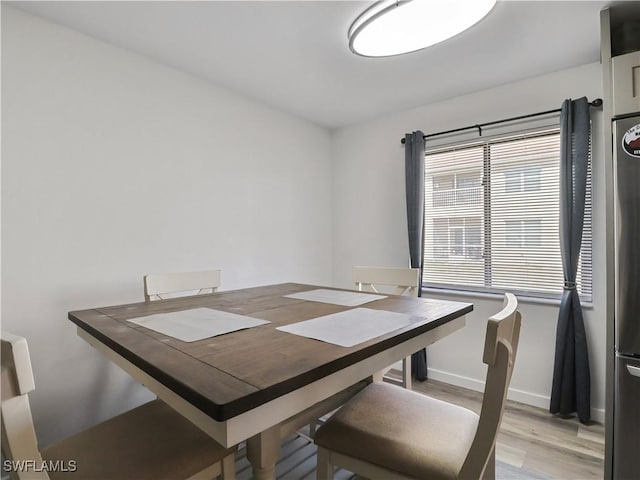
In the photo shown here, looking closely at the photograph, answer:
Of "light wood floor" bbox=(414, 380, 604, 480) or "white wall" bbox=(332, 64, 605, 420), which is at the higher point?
"white wall" bbox=(332, 64, 605, 420)

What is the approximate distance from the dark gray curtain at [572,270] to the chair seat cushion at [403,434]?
140cm

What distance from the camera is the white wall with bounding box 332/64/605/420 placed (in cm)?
212

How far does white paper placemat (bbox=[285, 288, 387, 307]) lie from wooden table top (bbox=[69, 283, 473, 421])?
94 mm

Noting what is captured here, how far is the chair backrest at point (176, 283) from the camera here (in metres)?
1.69

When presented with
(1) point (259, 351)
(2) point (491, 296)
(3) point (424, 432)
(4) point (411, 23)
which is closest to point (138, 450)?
(1) point (259, 351)

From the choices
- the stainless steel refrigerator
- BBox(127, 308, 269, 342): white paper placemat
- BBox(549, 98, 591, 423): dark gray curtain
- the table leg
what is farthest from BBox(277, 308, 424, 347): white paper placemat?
BBox(549, 98, 591, 423): dark gray curtain

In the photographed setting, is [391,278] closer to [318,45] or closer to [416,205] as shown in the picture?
[416,205]

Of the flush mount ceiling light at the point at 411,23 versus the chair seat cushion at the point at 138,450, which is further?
the flush mount ceiling light at the point at 411,23

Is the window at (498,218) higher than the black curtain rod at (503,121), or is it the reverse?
the black curtain rod at (503,121)

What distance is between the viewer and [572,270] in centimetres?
211

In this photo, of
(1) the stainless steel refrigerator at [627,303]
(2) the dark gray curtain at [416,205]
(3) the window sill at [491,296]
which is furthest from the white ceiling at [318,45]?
(3) the window sill at [491,296]

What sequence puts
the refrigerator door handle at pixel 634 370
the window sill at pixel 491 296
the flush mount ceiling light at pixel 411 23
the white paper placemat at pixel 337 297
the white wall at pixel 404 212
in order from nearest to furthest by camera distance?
the flush mount ceiling light at pixel 411 23 < the refrigerator door handle at pixel 634 370 < the white paper placemat at pixel 337 297 < the white wall at pixel 404 212 < the window sill at pixel 491 296

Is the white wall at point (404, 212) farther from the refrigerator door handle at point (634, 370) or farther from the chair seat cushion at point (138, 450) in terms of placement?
the chair seat cushion at point (138, 450)

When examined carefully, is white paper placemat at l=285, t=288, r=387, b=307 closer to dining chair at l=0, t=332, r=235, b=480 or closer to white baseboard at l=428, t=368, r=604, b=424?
dining chair at l=0, t=332, r=235, b=480
